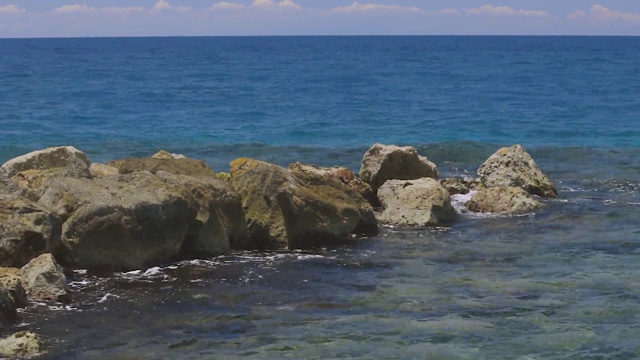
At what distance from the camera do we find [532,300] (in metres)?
12.6

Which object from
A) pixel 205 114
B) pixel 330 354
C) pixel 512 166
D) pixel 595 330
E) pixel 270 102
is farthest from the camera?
pixel 270 102

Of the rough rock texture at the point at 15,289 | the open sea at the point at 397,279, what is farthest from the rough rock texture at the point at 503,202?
the rough rock texture at the point at 15,289

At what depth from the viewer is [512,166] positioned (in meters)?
20.8

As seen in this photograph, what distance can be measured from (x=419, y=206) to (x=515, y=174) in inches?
149

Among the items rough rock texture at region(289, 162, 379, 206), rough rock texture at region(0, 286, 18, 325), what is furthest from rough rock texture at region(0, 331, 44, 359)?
rough rock texture at region(289, 162, 379, 206)

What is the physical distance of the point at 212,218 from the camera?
15039 mm

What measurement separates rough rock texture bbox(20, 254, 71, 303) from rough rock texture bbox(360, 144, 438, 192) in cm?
880

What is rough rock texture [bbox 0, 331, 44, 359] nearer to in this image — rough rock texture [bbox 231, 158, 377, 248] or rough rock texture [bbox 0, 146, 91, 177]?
rough rock texture [bbox 231, 158, 377, 248]

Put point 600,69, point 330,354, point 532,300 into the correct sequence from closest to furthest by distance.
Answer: point 330,354 → point 532,300 → point 600,69

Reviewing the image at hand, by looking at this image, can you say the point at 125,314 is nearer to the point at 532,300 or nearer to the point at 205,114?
the point at 532,300

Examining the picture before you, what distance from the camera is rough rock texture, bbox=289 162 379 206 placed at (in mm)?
18422

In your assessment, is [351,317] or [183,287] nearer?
[351,317]

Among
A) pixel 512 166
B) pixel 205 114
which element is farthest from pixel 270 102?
pixel 512 166

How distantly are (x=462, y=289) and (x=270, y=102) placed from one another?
118 feet
